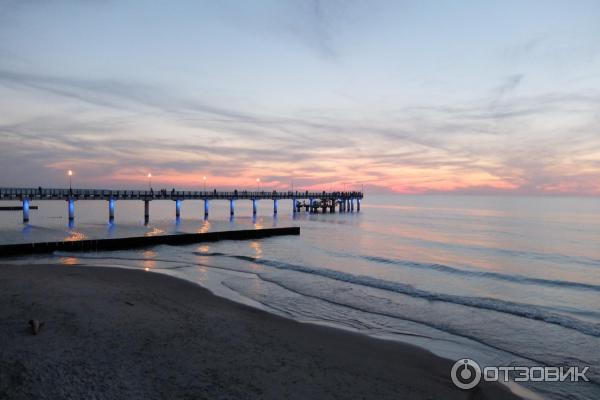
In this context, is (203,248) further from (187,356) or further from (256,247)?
(187,356)

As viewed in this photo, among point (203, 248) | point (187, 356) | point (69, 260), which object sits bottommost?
point (203, 248)

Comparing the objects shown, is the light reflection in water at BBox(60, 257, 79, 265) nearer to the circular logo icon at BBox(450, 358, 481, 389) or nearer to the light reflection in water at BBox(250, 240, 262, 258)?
the light reflection in water at BBox(250, 240, 262, 258)

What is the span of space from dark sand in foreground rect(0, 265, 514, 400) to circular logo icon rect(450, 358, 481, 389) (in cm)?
20

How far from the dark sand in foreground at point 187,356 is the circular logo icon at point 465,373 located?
20cm

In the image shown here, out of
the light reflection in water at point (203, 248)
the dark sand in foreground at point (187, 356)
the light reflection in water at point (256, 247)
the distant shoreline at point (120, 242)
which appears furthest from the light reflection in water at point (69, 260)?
the light reflection in water at point (256, 247)

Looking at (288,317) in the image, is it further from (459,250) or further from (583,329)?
(459,250)

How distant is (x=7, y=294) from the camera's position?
1423 centimetres

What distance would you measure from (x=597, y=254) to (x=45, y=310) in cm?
4370

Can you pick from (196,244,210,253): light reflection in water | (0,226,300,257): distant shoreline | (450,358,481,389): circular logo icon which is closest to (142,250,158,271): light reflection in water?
(0,226,300,257): distant shoreline

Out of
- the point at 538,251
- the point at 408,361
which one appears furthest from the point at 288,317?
the point at 538,251

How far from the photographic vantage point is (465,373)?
9.92 m

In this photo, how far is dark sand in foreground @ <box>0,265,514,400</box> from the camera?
26.1 ft

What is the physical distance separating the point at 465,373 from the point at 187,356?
268 inches

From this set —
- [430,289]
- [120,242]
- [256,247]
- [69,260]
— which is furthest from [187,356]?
[256,247]
